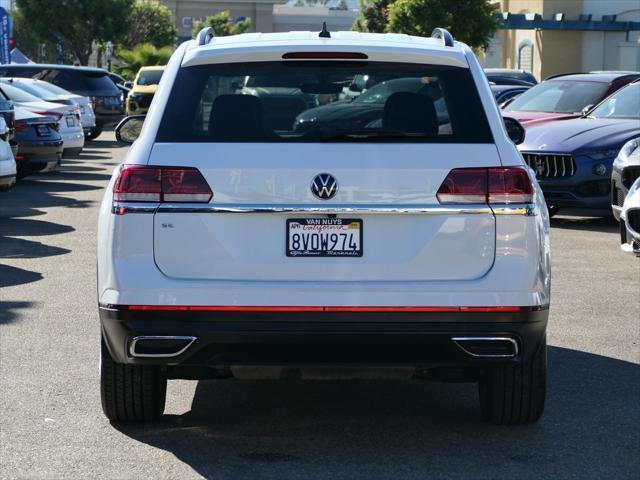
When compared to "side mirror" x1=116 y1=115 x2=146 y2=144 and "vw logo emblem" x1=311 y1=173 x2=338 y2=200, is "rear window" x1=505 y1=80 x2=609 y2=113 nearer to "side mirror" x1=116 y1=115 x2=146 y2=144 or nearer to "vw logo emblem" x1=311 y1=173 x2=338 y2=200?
"side mirror" x1=116 y1=115 x2=146 y2=144

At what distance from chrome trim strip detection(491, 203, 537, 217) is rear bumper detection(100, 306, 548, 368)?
0.40m

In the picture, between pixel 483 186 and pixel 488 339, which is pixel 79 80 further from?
pixel 488 339

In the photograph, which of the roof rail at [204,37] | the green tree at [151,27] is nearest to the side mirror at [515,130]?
the roof rail at [204,37]

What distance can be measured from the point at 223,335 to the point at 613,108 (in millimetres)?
12233

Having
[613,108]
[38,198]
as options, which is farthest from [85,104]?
[613,108]

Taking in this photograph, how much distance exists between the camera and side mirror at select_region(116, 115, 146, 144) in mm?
7753

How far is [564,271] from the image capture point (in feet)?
38.1

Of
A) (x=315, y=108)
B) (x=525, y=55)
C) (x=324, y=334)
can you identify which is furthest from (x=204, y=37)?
(x=525, y=55)

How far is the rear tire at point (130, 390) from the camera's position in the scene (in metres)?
5.94

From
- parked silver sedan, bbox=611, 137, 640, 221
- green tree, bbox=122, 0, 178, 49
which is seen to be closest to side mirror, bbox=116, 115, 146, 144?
parked silver sedan, bbox=611, 137, 640, 221

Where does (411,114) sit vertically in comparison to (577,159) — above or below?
above

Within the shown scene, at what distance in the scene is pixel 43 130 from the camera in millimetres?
20703

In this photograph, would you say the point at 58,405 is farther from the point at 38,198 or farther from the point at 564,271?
the point at 38,198

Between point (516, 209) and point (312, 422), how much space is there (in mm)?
1548
